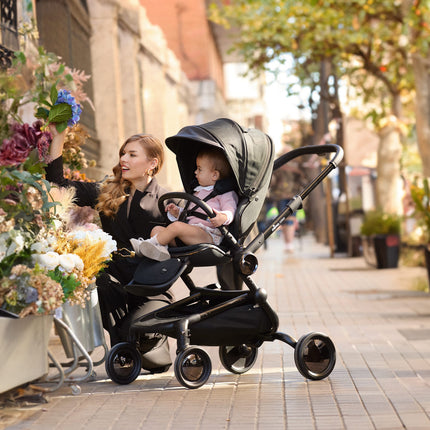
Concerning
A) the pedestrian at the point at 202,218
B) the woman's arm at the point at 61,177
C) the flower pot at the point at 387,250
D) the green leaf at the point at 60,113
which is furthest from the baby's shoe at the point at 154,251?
the flower pot at the point at 387,250

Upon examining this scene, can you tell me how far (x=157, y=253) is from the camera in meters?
6.55

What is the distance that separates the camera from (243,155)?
22.5 feet

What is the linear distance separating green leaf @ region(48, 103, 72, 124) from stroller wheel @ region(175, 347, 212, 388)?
5.58ft

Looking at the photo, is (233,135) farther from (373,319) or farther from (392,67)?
(392,67)

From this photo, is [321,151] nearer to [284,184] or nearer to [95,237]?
[95,237]

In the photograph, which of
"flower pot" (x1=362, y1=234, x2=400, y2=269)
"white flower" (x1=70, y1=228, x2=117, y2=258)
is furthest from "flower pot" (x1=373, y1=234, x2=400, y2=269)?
"white flower" (x1=70, y1=228, x2=117, y2=258)

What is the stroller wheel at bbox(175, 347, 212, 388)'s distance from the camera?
20.9 feet

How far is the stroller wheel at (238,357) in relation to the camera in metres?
7.10

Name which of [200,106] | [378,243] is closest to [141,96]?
[378,243]

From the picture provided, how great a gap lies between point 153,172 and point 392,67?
20.4 metres

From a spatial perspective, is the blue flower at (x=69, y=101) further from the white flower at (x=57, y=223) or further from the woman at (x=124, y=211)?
the white flower at (x=57, y=223)

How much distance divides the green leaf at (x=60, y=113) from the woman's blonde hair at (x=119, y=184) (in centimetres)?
76

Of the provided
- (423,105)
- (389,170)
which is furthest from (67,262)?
(389,170)

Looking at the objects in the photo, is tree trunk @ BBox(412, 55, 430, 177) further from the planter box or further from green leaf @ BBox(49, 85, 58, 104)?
the planter box
